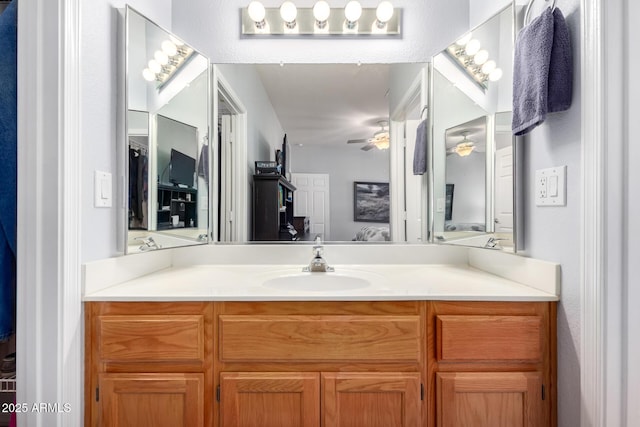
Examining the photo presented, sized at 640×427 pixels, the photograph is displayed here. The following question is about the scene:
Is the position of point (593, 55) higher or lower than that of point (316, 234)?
higher

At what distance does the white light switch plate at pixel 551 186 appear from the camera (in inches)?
40.0

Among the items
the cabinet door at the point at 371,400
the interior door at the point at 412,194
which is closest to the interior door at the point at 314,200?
the interior door at the point at 412,194

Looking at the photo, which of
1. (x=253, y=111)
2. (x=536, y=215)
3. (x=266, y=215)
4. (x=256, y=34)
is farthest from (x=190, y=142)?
(x=536, y=215)

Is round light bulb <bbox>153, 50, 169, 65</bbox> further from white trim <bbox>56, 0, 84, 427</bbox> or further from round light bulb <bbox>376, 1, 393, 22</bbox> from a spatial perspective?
round light bulb <bbox>376, 1, 393, 22</bbox>

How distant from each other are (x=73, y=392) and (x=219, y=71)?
1.44 meters

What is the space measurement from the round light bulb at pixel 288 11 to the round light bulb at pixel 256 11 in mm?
96

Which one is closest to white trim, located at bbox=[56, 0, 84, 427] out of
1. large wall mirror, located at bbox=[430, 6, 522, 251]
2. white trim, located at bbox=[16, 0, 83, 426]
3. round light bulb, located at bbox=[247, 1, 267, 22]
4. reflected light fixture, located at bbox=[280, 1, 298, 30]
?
white trim, located at bbox=[16, 0, 83, 426]

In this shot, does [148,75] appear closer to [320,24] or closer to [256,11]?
[256,11]

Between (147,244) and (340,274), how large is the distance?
0.83 meters

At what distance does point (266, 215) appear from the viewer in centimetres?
161

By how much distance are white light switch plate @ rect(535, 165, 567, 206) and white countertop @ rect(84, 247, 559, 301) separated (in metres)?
0.21

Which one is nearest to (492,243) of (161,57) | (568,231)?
(568,231)

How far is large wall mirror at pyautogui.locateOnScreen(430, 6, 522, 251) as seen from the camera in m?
1.26

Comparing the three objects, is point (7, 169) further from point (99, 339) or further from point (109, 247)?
point (99, 339)
